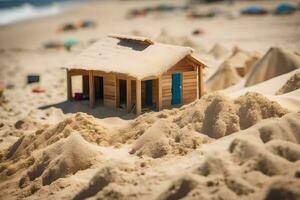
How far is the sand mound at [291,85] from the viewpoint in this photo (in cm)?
1656

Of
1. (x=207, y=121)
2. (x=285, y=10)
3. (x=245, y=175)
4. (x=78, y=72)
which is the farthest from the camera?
(x=285, y=10)

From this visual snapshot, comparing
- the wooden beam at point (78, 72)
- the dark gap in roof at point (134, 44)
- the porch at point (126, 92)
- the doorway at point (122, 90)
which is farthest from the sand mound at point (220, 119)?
the wooden beam at point (78, 72)

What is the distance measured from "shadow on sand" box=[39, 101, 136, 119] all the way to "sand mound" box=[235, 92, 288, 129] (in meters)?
3.98

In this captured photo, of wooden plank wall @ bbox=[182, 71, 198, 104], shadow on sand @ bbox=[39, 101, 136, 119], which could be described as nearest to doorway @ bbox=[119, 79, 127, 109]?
shadow on sand @ bbox=[39, 101, 136, 119]

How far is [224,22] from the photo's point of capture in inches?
1809

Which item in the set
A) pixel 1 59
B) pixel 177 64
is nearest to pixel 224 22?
pixel 1 59

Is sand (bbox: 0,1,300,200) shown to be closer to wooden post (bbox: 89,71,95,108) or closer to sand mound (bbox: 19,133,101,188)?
sand mound (bbox: 19,133,101,188)

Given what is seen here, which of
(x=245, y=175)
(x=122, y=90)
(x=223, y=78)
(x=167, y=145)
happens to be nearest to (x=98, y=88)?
(x=122, y=90)

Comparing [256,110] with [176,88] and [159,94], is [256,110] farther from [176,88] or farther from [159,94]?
[176,88]

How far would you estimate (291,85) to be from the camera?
657 inches

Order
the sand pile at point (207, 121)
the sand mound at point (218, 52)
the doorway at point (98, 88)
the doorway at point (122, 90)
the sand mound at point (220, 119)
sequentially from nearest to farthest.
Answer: the sand pile at point (207, 121), the sand mound at point (220, 119), the doorway at point (122, 90), the doorway at point (98, 88), the sand mound at point (218, 52)

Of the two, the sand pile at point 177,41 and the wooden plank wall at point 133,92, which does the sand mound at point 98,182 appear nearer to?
the wooden plank wall at point 133,92

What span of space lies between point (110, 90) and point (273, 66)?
20.1 feet

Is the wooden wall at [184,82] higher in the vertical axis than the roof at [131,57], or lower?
lower
